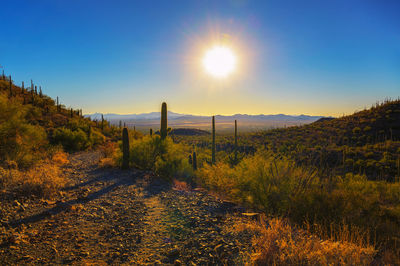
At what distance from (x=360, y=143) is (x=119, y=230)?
29.2 m

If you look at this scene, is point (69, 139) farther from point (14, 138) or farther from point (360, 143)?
point (360, 143)

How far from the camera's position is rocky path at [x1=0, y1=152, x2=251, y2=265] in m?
3.46

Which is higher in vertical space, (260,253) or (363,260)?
(363,260)

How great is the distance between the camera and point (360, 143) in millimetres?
24406

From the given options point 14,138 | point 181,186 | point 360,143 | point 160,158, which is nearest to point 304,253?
point 181,186

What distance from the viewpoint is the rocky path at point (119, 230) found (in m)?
3.46

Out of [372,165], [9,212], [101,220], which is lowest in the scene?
[372,165]

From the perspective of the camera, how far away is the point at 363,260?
2.71m

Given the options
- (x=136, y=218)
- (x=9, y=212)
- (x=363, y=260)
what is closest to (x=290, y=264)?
(x=363, y=260)

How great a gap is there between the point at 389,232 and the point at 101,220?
24.0 ft

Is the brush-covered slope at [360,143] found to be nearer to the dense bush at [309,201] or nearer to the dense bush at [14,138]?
the dense bush at [309,201]

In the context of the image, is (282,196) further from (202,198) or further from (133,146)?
(133,146)

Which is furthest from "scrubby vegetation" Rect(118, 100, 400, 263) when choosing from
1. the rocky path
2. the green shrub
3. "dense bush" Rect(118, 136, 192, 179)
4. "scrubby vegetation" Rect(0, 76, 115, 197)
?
the green shrub

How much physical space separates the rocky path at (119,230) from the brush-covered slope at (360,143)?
9760mm
